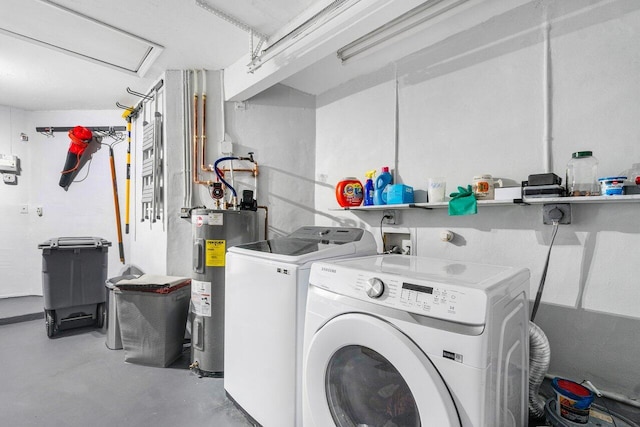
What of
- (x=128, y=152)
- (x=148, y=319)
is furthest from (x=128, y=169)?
(x=148, y=319)

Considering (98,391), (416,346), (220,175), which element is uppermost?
(220,175)

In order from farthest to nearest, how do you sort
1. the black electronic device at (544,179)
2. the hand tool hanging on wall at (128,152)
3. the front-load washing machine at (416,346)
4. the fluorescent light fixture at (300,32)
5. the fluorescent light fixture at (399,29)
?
the hand tool hanging on wall at (128,152)
the fluorescent light fixture at (399,29)
the fluorescent light fixture at (300,32)
the black electronic device at (544,179)
the front-load washing machine at (416,346)

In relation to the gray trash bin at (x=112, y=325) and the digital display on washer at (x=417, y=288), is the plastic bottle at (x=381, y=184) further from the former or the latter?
the gray trash bin at (x=112, y=325)

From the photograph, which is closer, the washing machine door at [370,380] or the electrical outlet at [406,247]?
the washing machine door at [370,380]

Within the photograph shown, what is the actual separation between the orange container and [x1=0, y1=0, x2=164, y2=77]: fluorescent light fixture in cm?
183

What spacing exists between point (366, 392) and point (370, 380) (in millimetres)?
65

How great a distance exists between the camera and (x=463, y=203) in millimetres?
1767

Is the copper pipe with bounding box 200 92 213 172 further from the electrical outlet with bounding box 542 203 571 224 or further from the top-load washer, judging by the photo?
the electrical outlet with bounding box 542 203 571 224

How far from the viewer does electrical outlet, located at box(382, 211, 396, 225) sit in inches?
91.0

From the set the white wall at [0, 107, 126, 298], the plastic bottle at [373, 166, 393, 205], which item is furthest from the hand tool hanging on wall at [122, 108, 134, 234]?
the plastic bottle at [373, 166, 393, 205]

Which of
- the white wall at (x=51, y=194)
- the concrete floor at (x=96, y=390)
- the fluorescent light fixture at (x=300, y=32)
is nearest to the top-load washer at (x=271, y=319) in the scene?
the concrete floor at (x=96, y=390)

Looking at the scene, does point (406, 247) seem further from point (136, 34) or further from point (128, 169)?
point (128, 169)

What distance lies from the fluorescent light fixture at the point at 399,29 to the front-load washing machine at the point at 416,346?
1539 mm

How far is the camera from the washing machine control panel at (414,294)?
0.86 meters
